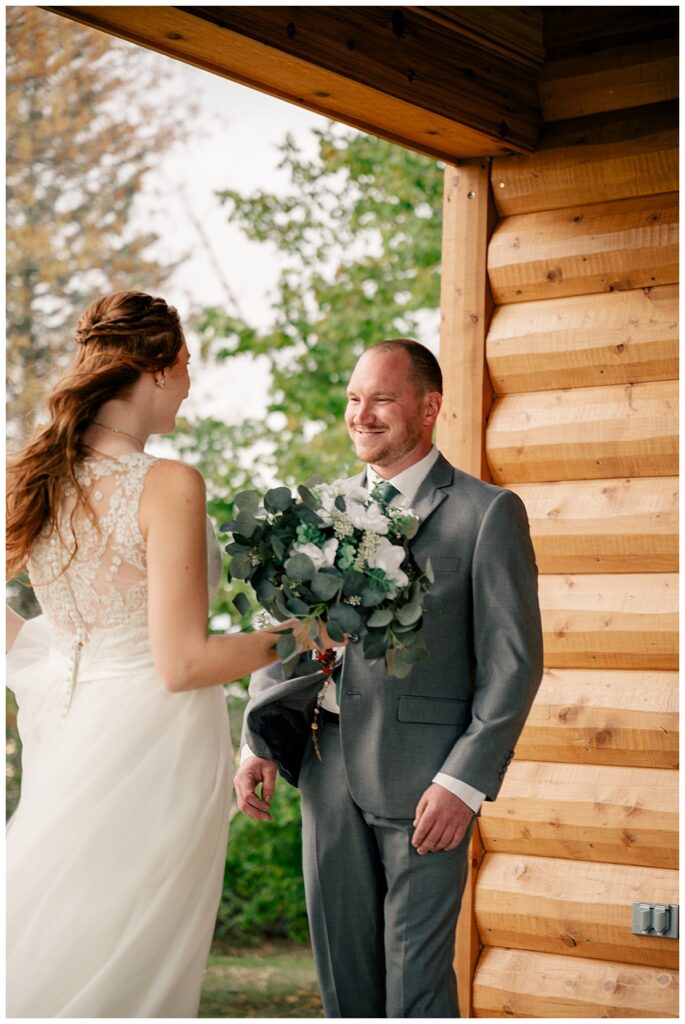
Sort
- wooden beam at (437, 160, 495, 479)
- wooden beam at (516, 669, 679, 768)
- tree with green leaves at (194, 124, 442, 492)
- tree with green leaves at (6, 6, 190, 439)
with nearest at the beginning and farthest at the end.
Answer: wooden beam at (516, 669, 679, 768) → wooden beam at (437, 160, 495, 479) → tree with green leaves at (6, 6, 190, 439) → tree with green leaves at (194, 124, 442, 492)

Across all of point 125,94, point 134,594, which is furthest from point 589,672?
point 125,94

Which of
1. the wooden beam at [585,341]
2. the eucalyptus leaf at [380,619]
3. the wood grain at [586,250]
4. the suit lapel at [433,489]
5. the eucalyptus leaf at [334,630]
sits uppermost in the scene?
the wood grain at [586,250]

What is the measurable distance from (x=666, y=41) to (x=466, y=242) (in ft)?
3.22

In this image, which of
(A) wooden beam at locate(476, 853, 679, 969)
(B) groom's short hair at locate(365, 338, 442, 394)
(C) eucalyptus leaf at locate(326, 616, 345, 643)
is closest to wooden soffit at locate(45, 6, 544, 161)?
(B) groom's short hair at locate(365, 338, 442, 394)

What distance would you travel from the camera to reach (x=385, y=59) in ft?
13.5

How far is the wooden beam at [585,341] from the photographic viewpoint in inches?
173

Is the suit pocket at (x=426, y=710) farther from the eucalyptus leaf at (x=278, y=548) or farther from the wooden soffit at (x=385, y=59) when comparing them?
the wooden soffit at (x=385, y=59)

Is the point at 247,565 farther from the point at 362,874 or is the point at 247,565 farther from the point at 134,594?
the point at 362,874

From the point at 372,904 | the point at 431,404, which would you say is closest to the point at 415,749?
the point at 372,904

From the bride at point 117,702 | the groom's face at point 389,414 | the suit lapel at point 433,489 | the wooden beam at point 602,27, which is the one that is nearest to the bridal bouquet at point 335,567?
the bride at point 117,702

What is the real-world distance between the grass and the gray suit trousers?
11.1ft

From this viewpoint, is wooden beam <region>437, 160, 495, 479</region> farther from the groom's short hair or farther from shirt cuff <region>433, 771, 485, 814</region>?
shirt cuff <region>433, 771, 485, 814</region>

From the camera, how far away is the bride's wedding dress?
9.06ft

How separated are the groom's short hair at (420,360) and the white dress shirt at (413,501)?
186 mm
